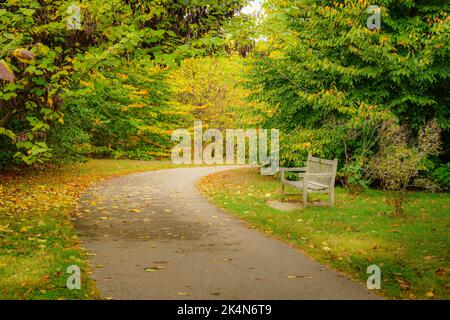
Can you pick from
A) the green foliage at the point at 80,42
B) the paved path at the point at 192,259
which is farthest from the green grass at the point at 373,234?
the green foliage at the point at 80,42

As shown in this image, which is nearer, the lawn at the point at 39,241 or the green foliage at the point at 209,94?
the lawn at the point at 39,241

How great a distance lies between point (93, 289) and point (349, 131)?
9909 mm

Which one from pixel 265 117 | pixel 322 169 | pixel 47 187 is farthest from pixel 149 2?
pixel 265 117

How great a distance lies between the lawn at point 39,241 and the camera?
4934 mm

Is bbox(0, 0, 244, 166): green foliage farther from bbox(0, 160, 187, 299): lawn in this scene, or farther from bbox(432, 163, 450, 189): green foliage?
bbox(432, 163, 450, 189): green foliage

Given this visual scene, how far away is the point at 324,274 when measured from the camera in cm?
560

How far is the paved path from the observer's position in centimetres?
494

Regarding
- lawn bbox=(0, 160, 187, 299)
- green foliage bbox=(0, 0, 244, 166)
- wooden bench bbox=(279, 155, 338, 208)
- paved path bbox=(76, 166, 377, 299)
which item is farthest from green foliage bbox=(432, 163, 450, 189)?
lawn bbox=(0, 160, 187, 299)

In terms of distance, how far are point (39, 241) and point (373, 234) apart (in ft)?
18.6

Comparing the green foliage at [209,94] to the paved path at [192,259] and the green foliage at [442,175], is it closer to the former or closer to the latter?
the green foliage at [442,175]

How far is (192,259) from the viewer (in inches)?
245

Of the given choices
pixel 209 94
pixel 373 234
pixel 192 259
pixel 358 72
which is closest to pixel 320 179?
pixel 373 234

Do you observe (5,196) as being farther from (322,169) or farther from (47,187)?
(322,169)

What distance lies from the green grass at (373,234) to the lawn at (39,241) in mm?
3488
